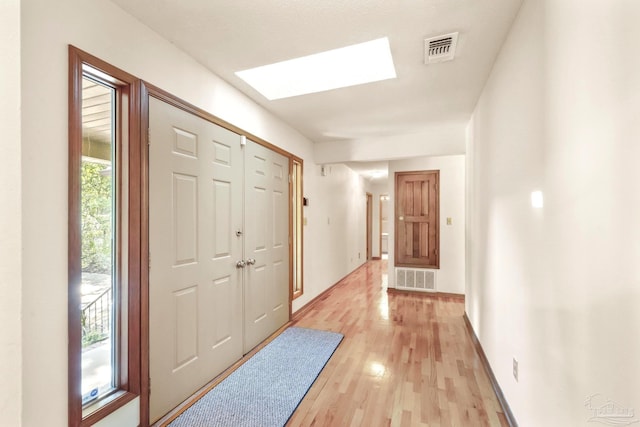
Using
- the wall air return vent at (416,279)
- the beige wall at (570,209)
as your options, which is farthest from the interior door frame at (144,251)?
the wall air return vent at (416,279)

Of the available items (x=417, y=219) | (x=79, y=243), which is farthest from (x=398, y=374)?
(x=417, y=219)

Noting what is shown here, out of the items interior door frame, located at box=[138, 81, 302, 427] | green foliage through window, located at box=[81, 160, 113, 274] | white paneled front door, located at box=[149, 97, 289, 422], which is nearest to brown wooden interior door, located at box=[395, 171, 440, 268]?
white paneled front door, located at box=[149, 97, 289, 422]

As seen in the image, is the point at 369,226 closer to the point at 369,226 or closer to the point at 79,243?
the point at 369,226

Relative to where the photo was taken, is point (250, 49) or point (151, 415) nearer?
point (151, 415)

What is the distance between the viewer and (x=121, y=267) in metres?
1.71

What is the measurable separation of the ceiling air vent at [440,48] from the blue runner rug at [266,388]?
263cm

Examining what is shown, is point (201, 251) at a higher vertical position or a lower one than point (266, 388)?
higher

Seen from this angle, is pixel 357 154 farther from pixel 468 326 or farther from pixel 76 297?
pixel 76 297

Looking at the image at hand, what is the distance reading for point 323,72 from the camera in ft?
8.63

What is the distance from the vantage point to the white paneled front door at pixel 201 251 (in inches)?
74.1

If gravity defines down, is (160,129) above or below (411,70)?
below

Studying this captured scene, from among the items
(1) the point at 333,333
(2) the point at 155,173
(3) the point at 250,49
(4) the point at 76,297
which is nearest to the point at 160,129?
(2) the point at 155,173

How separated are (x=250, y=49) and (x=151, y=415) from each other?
2497 millimetres
